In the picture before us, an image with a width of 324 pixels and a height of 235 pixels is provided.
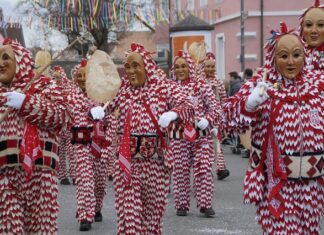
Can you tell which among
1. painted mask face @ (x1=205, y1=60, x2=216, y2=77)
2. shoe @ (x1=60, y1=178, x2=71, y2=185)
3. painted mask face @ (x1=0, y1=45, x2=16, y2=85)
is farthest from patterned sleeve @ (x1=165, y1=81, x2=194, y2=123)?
shoe @ (x1=60, y1=178, x2=71, y2=185)

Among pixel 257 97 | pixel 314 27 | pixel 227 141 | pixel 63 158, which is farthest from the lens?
pixel 227 141

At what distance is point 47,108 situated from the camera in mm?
5387

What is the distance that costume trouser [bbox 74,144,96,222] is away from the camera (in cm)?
824

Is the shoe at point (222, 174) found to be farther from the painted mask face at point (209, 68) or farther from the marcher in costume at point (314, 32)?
the marcher in costume at point (314, 32)

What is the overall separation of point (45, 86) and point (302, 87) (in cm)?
196

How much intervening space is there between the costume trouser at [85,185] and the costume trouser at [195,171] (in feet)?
4.45

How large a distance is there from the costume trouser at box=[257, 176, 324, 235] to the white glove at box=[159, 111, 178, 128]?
1.14m

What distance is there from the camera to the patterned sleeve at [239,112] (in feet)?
16.8

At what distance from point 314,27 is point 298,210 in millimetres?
1788

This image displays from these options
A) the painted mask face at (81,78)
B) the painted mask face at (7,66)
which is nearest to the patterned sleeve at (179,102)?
the painted mask face at (7,66)

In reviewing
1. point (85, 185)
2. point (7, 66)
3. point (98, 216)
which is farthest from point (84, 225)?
point (7, 66)

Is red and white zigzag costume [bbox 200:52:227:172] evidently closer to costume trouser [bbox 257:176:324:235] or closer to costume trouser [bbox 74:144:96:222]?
costume trouser [bbox 74:144:96:222]

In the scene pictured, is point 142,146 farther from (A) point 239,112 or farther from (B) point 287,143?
(B) point 287,143

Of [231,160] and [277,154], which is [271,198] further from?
[231,160]
